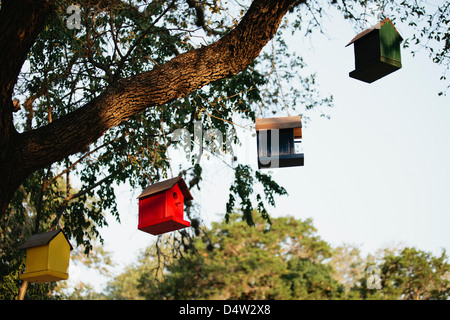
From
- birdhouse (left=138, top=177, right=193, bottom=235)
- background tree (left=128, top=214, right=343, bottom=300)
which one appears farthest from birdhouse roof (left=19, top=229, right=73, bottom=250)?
background tree (left=128, top=214, right=343, bottom=300)

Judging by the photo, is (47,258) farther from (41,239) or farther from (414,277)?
(414,277)

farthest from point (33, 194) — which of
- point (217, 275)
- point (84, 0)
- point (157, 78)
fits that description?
point (217, 275)

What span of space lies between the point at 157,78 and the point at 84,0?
2964 millimetres

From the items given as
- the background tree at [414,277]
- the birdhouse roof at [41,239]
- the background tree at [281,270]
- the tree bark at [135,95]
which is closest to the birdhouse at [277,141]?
the tree bark at [135,95]

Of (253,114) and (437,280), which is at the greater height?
(253,114)

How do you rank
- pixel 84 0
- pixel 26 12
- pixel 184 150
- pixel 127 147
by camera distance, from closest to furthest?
pixel 26 12
pixel 84 0
pixel 127 147
pixel 184 150

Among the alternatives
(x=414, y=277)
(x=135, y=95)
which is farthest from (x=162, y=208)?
(x=414, y=277)

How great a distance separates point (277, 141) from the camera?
Answer: 4.32m

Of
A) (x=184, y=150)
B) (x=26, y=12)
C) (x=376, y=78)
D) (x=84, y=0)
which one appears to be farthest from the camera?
(x=184, y=150)

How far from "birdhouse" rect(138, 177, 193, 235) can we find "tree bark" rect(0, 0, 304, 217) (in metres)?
0.86

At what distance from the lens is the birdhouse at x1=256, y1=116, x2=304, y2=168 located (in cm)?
432

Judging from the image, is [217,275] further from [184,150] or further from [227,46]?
[227,46]

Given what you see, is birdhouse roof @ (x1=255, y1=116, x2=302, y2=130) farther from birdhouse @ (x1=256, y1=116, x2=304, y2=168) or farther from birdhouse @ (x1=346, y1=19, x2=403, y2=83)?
birdhouse @ (x1=346, y1=19, x2=403, y2=83)

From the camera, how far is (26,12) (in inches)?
148
